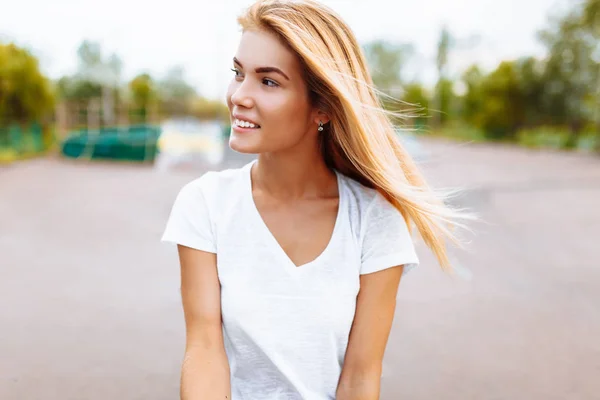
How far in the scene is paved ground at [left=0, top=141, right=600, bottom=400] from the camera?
9.93 feet

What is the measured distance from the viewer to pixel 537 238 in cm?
663

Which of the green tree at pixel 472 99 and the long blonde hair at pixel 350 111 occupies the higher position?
the green tree at pixel 472 99

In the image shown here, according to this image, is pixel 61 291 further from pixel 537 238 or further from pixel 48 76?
pixel 48 76

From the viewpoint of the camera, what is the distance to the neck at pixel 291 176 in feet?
4.94

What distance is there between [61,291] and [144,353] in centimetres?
141

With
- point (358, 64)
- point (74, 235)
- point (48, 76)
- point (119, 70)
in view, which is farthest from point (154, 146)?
point (358, 64)

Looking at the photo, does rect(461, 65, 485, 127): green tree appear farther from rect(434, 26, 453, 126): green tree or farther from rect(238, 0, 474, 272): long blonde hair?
rect(238, 0, 474, 272): long blonde hair

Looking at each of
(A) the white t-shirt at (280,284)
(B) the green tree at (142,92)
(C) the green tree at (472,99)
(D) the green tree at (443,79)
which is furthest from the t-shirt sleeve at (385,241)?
(D) the green tree at (443,79)

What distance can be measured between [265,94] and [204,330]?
0.55m

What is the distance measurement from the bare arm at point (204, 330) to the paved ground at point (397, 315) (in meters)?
0.85

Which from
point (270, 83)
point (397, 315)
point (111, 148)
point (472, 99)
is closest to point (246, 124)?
point (270, 83)

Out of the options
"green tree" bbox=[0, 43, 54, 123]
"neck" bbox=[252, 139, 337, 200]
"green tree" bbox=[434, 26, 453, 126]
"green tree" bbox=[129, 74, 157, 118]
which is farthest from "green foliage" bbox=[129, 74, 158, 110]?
"neck" bbox=[252, 139, 337, 200]

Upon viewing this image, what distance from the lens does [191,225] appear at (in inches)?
55.0

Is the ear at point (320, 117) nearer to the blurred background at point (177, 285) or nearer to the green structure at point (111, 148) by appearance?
the blurred background at point (177, 285)
